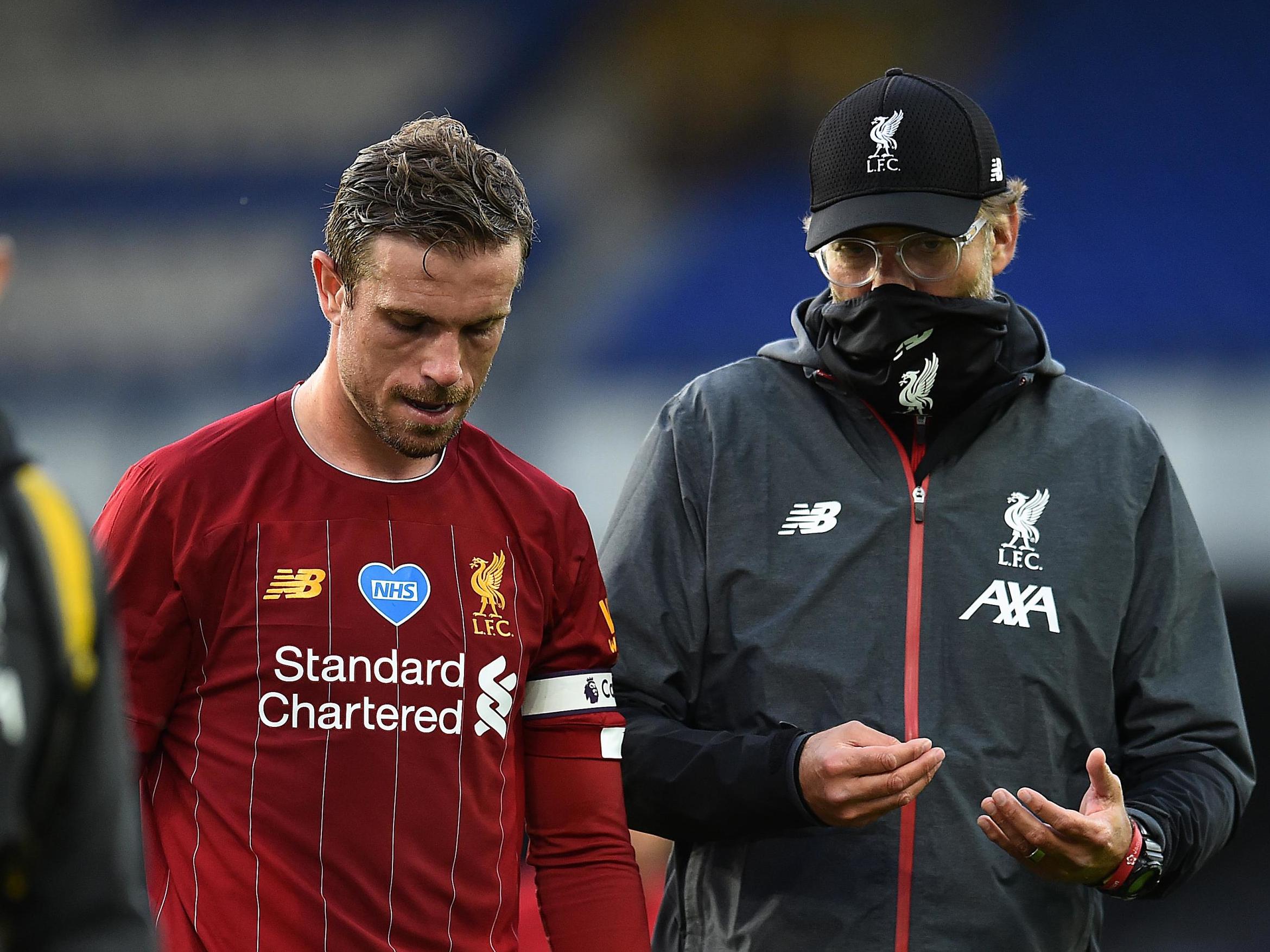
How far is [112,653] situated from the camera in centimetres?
105

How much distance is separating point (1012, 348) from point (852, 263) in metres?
0.25

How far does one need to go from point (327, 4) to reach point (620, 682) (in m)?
4.12

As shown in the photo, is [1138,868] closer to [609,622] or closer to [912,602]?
[912,602]

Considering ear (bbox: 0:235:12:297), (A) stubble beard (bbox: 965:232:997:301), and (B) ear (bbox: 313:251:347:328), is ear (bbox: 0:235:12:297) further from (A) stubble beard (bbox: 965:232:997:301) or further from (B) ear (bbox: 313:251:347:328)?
(A) stubble beard (bbox: 965:232:997:301)

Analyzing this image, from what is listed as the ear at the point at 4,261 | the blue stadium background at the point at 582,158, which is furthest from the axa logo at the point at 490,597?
the blue stadium background at the point at 582,158

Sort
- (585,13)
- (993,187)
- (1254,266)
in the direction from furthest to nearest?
(585,13) → (1254,266) → (993,187)

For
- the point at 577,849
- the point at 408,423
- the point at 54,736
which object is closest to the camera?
the point at 54,736

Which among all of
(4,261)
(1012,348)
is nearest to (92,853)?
(4,261)

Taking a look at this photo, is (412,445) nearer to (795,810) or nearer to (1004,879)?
(795,810)

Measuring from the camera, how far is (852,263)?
218 cm

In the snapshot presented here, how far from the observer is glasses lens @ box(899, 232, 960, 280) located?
2.16m

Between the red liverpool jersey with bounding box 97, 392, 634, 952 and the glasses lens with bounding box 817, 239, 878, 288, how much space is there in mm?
571

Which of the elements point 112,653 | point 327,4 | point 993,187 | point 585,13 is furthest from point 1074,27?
point 112,653

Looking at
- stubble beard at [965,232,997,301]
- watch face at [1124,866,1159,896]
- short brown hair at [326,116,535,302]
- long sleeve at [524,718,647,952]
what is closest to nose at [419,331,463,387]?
short brown hair at [326,116,535,302]
